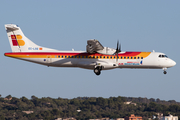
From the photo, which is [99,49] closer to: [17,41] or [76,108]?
[17,41]

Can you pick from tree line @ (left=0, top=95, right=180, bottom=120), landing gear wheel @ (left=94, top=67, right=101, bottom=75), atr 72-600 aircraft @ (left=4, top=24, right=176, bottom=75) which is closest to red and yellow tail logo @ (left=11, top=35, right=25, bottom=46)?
atr 72-600 aircraft @ (left=4, top=24, right=176, bottom=75)

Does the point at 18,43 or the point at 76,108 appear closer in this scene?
the point at 18,43

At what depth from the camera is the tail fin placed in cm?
4807

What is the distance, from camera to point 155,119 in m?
140

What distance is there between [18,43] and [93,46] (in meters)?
12.0

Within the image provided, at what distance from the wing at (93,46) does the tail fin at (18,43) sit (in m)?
6.94

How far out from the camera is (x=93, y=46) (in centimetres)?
4384

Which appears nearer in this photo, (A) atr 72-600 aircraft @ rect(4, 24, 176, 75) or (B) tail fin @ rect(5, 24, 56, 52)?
(A) atr 72-600 aircraft @ rect(4, 24, 176, 75)

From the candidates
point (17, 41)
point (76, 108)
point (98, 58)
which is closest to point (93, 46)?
point (98, 58)

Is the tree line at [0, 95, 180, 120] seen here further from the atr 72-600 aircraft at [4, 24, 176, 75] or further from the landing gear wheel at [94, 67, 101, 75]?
the landing gear wheel at [94, 67, 101, 75]

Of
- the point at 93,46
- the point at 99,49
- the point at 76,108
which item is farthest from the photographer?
the point at 76,108

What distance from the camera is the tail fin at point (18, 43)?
48.1 metres

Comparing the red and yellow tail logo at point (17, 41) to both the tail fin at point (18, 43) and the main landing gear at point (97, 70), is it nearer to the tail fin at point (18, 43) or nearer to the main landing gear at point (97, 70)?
the tail fin at point (18, 43)

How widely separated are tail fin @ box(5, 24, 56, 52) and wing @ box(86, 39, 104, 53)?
694 cm
